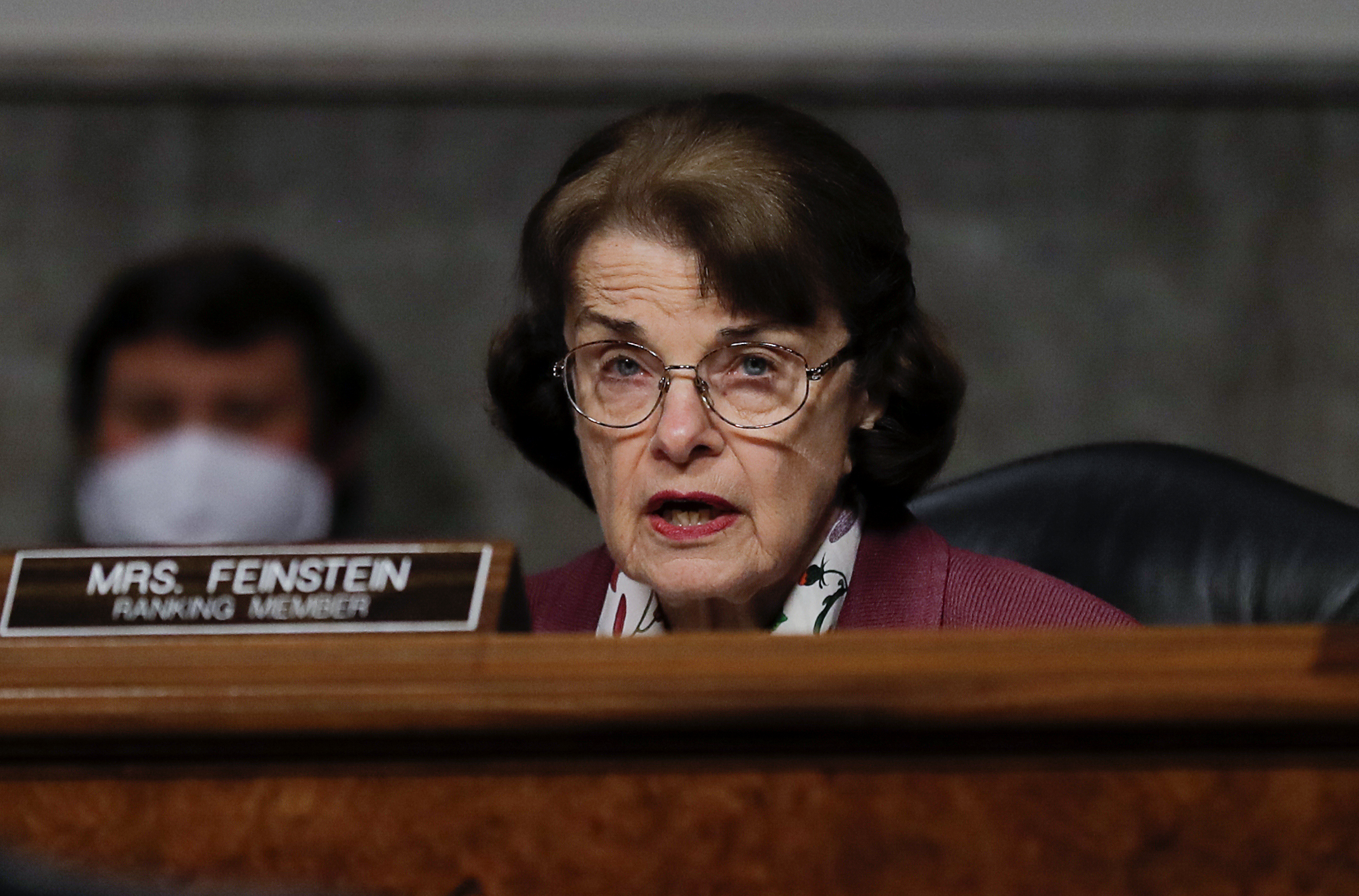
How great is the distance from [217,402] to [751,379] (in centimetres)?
187

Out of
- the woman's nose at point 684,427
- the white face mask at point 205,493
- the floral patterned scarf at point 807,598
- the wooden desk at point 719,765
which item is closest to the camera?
the wooden desk at point 719,765

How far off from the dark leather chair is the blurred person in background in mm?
1537

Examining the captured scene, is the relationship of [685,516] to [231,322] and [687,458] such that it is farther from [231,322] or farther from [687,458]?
[231,322]

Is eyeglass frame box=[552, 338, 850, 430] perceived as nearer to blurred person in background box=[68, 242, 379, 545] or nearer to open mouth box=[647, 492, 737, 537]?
open mouth box=[647, 492, 737, 537]

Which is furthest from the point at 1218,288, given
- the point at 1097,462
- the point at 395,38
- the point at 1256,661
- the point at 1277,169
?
the point at 1256,661

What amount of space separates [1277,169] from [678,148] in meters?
2.28

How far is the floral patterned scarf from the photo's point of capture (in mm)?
1220

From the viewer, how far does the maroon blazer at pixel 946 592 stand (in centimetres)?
120

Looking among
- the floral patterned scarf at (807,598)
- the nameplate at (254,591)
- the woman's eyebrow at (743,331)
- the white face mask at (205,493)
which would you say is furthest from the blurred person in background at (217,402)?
the nameplate at (254,591)

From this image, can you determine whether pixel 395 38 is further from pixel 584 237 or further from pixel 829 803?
pixel 829 803

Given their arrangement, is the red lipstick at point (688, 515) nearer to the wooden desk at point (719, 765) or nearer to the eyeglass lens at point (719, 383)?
the eyeglass lens at point (719, 383)

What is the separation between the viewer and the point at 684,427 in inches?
43.5

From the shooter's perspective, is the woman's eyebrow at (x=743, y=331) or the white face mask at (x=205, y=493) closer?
the woman's eyebrow at (x=743, y=331)

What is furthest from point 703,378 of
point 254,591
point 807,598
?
point 254,591
